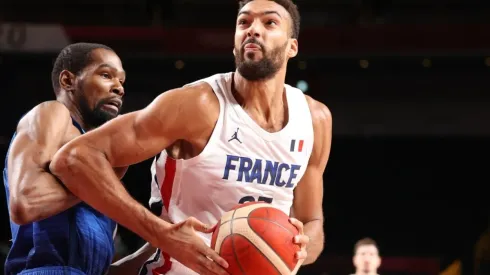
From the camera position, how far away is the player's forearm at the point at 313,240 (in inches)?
121

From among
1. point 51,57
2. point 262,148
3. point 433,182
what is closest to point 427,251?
point 433,182

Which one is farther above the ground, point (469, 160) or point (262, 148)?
point (469, 160)

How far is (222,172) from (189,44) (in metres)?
5.79

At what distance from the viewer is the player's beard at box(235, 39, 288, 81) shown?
304 cm

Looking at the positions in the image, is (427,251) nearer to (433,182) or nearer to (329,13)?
(433,182)

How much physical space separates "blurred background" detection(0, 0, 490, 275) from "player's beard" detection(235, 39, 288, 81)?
17.5 ft

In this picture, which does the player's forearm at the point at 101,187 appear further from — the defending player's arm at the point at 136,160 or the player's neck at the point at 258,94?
the player's neck at the point at 258,94

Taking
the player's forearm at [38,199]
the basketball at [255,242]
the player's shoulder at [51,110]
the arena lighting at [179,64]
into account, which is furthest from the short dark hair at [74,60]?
the arena lighting at [179,64]

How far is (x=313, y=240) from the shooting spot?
3119mm

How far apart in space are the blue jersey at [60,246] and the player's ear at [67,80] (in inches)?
19.8

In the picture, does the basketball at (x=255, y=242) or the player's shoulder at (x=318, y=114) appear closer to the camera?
the basketball at (x=255, y=242)

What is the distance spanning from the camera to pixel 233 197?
2.95 m

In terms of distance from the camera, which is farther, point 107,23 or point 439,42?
point 107,23

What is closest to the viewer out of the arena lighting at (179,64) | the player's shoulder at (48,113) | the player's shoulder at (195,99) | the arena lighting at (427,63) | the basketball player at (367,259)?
the player's shoulder at (195,99)
